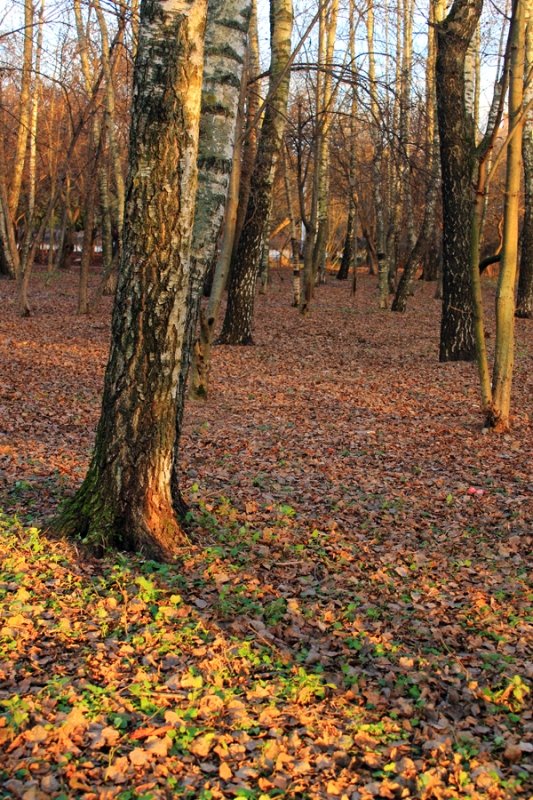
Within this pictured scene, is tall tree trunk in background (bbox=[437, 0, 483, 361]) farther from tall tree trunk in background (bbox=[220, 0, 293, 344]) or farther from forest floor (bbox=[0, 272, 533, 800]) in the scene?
forest floor (bbox=[0, 272, 533, 800])

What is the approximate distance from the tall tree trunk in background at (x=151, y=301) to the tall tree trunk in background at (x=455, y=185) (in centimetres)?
727

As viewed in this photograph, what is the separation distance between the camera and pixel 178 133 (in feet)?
15.7

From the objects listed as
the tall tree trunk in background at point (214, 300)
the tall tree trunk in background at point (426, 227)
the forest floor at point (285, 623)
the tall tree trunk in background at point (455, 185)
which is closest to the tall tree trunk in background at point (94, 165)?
the tall tree trunk in background at point (214, 300)

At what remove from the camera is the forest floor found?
3381 mm

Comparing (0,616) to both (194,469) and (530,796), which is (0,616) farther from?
(194,469)

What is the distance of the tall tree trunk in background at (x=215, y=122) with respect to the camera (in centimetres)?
572

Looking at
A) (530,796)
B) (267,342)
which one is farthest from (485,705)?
(267,342)

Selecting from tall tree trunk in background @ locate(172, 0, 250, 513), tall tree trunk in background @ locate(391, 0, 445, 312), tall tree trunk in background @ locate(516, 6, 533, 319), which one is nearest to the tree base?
tall tree trunk in background @ locate(172, 0, 250, 513)

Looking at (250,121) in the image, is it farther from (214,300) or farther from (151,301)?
(151,301)

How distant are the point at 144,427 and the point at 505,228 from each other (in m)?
4.86

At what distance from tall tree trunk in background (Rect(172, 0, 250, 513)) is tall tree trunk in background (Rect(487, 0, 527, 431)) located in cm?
317

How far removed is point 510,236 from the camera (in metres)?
8.23

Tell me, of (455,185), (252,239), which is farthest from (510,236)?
(252,239)

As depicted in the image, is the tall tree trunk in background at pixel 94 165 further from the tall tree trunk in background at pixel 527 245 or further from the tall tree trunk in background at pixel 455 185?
the tall tree trunk in background at pixel 527 245
